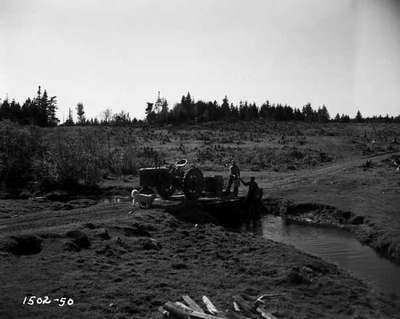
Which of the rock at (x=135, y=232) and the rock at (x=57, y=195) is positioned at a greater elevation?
the rock at (x=57, y=195)

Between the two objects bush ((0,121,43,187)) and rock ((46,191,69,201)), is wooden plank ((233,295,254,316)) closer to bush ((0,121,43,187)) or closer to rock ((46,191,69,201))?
rock ((46,191,69,201))

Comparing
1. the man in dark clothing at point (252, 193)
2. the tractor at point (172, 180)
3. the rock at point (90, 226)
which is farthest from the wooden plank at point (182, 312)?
the man in dark clothing at point (252, 193)

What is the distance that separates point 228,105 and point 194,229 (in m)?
114

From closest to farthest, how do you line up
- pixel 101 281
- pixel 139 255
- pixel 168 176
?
pixel 101 281 → pixel 139 255 → pixel 168 176

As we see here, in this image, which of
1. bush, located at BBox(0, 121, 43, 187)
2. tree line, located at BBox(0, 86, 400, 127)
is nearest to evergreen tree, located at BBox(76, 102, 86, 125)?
tree line, located at BBox(0, 86, 400, 127)

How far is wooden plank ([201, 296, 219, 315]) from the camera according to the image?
34.9 ft

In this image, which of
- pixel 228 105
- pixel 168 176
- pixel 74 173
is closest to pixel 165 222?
pixel 168 176

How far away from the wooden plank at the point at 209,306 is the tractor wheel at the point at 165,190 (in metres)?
14.1

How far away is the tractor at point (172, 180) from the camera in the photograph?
82.3 feet

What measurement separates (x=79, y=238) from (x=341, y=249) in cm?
1147

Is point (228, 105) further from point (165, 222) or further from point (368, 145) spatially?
point (165, 222)

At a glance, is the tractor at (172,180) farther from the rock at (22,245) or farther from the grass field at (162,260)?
the rock at (22,245)

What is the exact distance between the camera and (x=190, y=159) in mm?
53094

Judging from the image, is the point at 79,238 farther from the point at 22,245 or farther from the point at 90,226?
the point at 90,226
